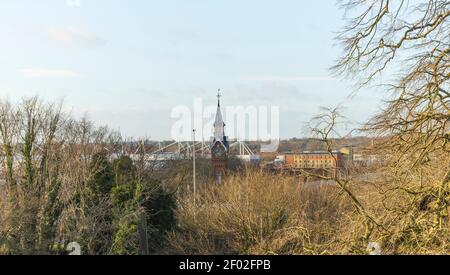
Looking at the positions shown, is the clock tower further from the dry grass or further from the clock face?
the dry grass

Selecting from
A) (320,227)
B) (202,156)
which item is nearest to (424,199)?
(320,227)

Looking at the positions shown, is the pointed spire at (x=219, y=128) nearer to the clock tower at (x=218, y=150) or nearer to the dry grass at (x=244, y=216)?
the clock tower at (x=218, y=150)

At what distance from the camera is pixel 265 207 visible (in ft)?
49.0

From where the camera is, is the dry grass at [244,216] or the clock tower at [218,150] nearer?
the dry grass at [244,216]

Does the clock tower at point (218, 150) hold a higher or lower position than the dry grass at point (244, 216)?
higher

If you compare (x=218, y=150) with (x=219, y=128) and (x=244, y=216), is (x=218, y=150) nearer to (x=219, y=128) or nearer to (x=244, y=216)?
(x=219, y=128)

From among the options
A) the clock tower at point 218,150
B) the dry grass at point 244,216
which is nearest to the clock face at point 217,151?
the clock tower at point 218,150

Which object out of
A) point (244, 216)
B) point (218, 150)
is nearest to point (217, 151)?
point (218, 150)

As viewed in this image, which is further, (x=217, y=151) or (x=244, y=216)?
(x=217, y=151)

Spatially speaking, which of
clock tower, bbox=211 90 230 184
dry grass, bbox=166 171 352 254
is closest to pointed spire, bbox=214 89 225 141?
clock tower, bbox=211 90 230 184

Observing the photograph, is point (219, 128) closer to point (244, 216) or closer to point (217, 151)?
point (217, 151)

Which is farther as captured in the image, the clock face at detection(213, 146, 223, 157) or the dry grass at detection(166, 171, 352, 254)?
the clock face at detection(213, 146, 223, 157)

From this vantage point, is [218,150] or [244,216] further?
[218,150]

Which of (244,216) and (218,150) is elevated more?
(218,150)
